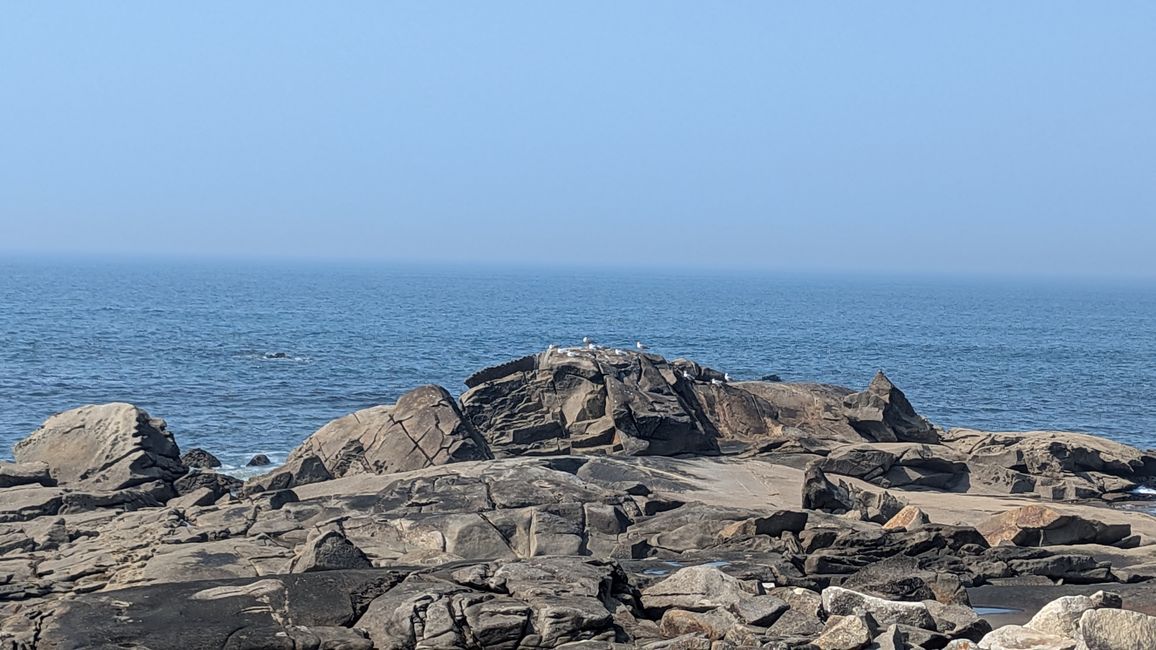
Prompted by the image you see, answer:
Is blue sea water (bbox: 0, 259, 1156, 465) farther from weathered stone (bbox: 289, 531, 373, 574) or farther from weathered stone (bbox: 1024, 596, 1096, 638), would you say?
weathered stone (bbox: 1024, 596, 1096, 638)

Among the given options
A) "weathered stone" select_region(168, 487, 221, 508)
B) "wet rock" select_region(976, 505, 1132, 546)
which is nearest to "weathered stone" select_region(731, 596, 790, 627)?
"wet rock" select_region(976, 505, 1132, 546)

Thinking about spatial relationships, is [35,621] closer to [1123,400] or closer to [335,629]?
[335,629]

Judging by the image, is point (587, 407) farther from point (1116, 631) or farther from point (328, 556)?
point (1116, 631)

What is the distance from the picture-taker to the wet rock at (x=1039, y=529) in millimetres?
29969

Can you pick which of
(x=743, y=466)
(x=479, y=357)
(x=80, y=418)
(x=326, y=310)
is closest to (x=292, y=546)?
(x=80, y=418)

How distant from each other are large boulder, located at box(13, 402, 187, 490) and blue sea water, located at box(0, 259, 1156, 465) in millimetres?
11257

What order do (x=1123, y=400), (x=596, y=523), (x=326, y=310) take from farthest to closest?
(x=326, y=310) → (x=1123, y=400) → (x=596, y=523)

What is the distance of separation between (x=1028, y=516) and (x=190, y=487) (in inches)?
863

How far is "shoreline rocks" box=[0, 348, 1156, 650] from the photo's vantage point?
65.6ft

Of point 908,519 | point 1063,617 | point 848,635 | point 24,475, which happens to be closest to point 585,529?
point 908,519

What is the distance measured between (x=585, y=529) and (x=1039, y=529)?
10.7m

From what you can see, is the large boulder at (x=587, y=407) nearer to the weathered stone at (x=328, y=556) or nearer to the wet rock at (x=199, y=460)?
the wet rock at (x=199, y=460)

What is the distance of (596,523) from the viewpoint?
29406 millimetres

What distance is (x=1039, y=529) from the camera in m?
30.1
